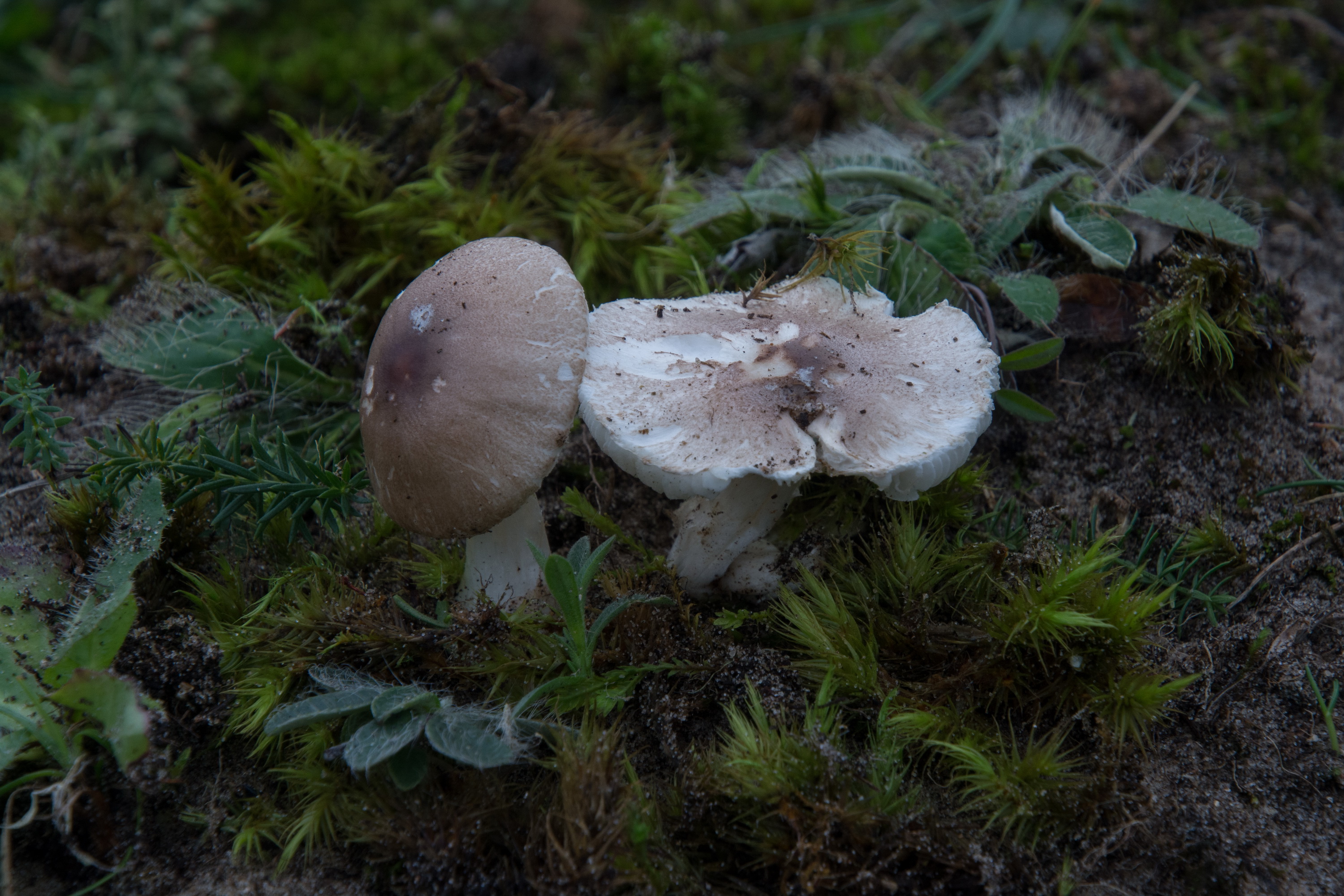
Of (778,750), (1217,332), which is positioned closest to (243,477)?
(778,750)

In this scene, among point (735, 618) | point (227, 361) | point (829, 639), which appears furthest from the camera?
point (227, 361)

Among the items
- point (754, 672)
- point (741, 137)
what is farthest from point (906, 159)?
point (754, 672)

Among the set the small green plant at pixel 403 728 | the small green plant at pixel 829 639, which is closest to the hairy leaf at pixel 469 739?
the small green plant at pixel 403 728

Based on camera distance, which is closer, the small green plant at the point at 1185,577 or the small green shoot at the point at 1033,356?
the small green plant at the point at 1185,577

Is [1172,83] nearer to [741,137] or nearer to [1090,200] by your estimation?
[1090,200]

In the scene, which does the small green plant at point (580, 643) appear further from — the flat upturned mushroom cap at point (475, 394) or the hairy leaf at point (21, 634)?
the hairy leaf at point (21, 634)

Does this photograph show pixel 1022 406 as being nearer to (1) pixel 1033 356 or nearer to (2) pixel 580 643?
(1) pixel 1033 356
